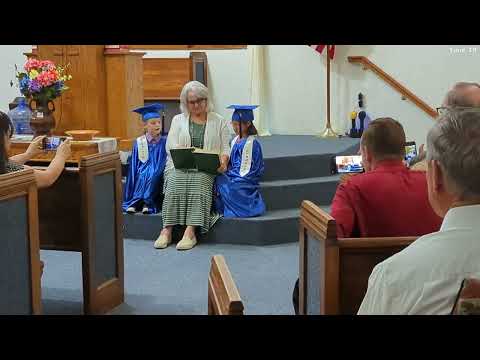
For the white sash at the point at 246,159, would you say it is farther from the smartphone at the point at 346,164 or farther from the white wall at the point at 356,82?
the white wall at the point at 356,82

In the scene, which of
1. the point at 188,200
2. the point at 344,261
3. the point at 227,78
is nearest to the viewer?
the point at 344,261

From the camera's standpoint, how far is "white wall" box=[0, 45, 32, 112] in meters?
9.49

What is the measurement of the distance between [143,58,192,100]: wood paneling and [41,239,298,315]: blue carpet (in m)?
3.12

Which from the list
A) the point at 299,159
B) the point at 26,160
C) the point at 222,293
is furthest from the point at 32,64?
the point at 222,293

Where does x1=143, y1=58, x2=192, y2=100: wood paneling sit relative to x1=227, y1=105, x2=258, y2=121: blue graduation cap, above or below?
above

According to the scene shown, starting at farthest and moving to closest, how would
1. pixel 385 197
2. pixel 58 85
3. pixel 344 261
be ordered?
pixel 58 85, pixel 385 197, pixel 344 261

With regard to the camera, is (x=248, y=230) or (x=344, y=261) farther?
(x=248, y=230)

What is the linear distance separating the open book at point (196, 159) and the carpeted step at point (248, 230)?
40 cm

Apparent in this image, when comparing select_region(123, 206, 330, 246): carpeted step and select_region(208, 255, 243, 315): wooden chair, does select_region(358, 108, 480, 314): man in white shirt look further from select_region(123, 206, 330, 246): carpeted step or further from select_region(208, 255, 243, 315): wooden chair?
select_region(123, 206, 330, 246): carpeted step

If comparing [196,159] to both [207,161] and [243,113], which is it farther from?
[243,113]

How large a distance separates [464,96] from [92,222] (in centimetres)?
200

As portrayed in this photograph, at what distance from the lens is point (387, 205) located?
9.37ft

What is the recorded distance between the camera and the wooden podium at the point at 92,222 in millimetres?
4145

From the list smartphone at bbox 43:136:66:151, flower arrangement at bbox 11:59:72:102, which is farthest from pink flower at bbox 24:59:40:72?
smartphone at bbox 43:136:66:151
